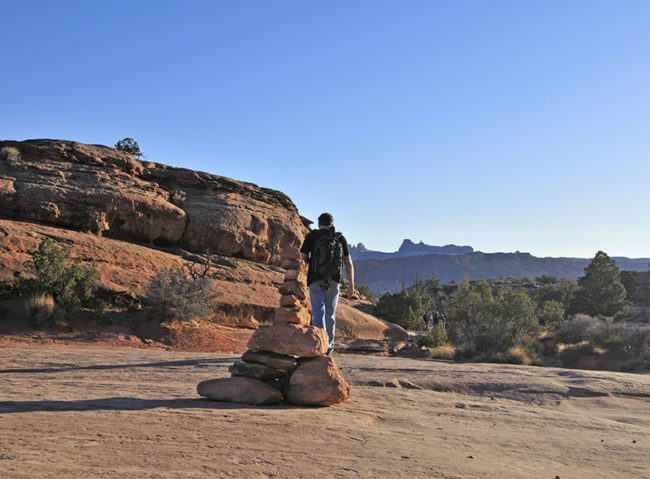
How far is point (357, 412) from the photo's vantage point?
5.20 meters

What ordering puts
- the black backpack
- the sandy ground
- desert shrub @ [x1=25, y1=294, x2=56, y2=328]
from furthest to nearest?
1. desert shrub @ [x1=25, y1=294, x2=56, y2=328]
2. the black backpack
3. the sandy ground

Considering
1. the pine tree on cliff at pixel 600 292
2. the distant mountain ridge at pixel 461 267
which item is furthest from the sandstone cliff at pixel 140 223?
the distant mountain ridge at pixel 461 267

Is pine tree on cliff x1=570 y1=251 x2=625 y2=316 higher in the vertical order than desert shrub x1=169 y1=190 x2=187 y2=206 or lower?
lower

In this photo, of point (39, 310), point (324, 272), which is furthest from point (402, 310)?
point (324, 272)

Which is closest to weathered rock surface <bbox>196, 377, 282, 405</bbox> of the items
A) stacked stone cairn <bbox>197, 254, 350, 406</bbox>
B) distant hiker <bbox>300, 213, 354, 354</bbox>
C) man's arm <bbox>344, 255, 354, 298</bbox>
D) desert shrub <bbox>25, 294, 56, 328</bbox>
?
stacked stone cairn <bbox>197, 254, 350, 406</bbox>

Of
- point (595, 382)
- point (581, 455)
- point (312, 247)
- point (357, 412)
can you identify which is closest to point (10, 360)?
point (312, 247)

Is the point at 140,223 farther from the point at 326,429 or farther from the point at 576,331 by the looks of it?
the point at 576,331

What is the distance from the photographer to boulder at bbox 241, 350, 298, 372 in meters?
5.69

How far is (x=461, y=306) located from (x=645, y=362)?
364 inches

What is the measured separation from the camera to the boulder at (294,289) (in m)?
6.52

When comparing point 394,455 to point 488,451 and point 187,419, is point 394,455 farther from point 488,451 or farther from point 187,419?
point 187,419

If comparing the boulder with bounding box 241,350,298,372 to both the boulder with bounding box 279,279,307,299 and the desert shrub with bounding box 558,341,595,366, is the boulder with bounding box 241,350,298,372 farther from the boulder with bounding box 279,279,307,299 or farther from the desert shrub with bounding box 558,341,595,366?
the desert shrub with bounding box 558,341,595,366

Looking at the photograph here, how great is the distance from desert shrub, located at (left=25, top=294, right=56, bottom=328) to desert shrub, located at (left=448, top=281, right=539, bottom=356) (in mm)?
10377

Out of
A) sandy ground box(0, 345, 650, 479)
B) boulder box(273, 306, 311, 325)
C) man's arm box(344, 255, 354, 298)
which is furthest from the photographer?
man's arm box(344, 255, 354, 298)
